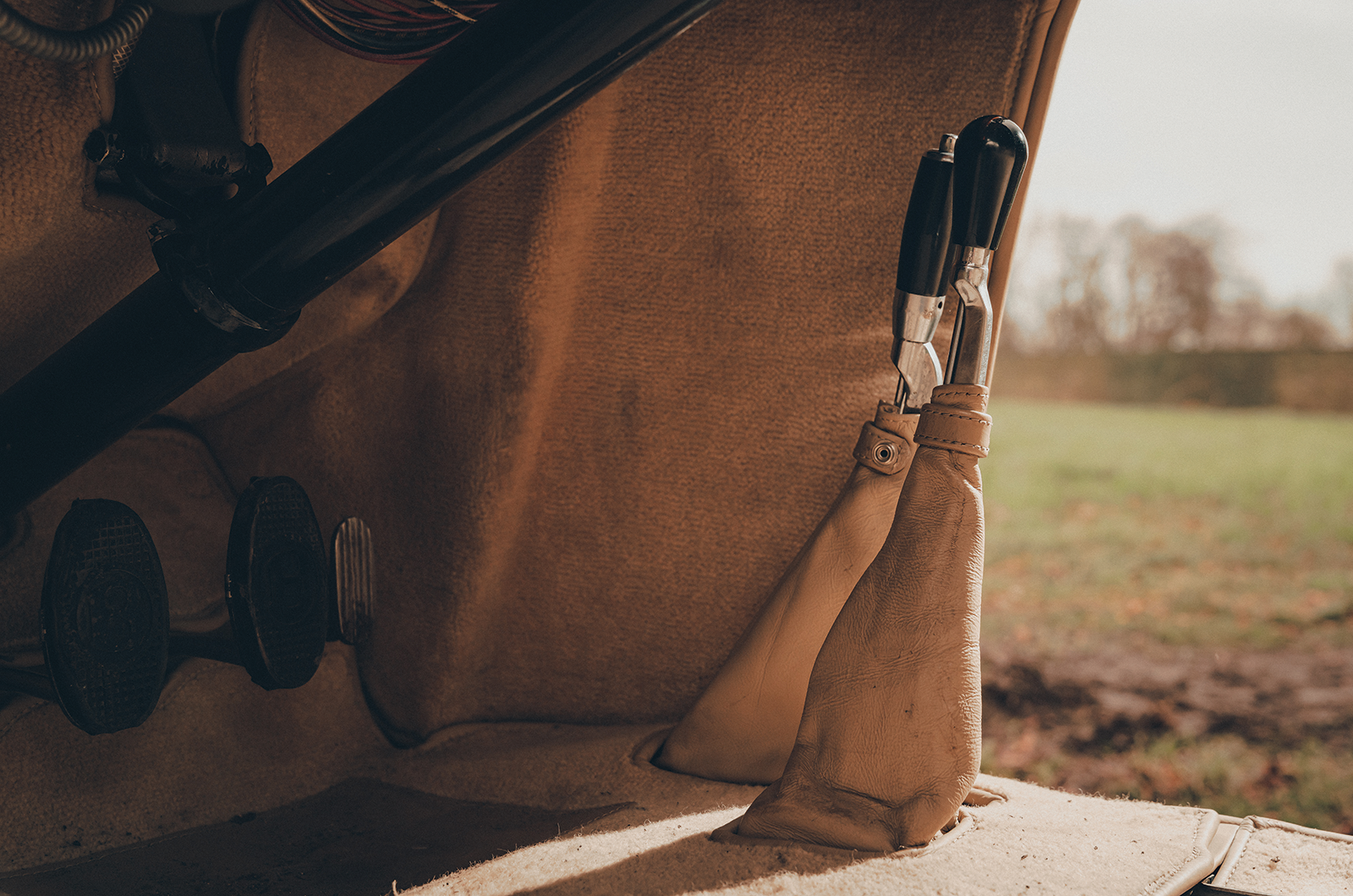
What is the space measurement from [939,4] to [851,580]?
56 centimetres

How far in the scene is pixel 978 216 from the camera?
0.61m

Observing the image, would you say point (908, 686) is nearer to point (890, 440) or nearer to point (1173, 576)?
point (890, 440)

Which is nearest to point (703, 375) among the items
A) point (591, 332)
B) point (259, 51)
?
point (591, 332)

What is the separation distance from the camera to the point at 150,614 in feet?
2.27

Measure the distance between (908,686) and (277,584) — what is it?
1.81 feet

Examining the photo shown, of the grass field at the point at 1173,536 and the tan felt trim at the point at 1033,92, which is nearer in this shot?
the tan felt trim at the point at 1033,92

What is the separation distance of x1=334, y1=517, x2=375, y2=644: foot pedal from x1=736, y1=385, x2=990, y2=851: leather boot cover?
0.46 meters

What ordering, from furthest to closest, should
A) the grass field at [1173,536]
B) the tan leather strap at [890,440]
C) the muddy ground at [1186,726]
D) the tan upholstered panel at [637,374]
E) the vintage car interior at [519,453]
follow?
the grass field at [1173,536]
the muddy ground at [1186,726]
the tan upholstered panel at [637,374]
the tan leather strap at [890,440]
the vintage car interior at [519,453]

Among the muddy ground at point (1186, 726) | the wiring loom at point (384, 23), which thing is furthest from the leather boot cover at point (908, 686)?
the muddy ground at point (1186, 726)

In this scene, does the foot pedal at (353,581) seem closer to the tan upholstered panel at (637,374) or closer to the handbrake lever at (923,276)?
the tan upholstered panel at (637,374)

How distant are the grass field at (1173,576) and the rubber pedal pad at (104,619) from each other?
884mm

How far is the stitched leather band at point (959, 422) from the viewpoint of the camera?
0.61 meters

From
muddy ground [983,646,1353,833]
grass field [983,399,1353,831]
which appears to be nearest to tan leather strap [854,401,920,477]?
grass field [983,399,1353,831]

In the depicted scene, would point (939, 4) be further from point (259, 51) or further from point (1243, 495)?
point (1243, 495)
